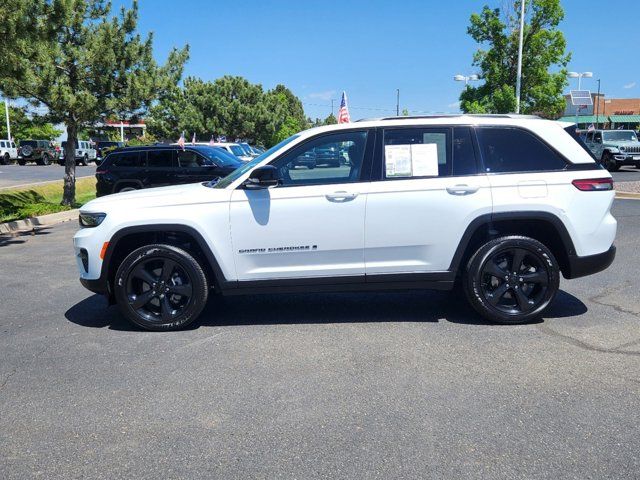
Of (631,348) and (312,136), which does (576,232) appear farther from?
(312,136)

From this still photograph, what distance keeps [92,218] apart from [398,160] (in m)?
2.81

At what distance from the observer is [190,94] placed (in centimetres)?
4712

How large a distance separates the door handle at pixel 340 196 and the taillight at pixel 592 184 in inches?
77.7

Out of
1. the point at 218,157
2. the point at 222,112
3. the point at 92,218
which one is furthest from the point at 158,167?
the point at 222,112

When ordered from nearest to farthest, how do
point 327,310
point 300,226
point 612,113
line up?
point 300,226 < point 327,310 < point 612,113

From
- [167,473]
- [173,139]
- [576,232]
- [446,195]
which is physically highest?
[173,139]

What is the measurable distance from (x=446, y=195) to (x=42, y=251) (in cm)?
744

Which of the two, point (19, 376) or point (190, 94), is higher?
point (190, 94)

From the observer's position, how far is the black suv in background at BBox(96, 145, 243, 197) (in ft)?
48.6

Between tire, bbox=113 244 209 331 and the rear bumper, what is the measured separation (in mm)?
3305

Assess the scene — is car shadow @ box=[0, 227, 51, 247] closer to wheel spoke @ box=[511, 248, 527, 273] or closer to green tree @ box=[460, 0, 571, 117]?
wheel spoke @ box=[511, 248, 527, 273]

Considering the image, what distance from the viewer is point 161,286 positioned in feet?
17.0

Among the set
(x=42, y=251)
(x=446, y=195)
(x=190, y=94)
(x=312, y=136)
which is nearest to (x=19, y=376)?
(x=312, y=136)

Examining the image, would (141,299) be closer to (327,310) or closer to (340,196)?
(327,310)
